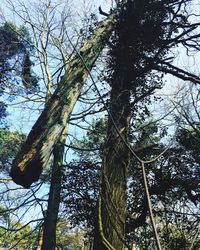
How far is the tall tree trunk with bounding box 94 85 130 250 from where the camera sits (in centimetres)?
390

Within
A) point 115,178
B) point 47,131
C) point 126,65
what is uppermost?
point 126,65

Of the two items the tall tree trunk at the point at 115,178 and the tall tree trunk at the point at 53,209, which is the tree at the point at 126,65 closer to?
the tall tree trunk at the point at 115,178

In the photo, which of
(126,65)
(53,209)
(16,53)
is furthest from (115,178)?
(16,53)

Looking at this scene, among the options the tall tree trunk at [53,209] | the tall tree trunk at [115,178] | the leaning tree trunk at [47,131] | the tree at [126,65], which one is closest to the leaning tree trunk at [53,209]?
the tall tree trunk at [53,209]

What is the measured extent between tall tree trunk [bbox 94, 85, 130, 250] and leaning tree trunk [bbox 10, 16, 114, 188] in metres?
0.72

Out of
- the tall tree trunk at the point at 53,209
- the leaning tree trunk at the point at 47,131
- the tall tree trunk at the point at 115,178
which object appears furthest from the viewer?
the tall tree trunk at the point at 53,209

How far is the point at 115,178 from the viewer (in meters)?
4.43

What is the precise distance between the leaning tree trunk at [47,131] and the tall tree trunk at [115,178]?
2.35 feet

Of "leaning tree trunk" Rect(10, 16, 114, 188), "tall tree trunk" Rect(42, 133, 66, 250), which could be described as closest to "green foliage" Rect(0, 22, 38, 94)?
"tall tree trunk" Rect(42, 133, 66, 250)

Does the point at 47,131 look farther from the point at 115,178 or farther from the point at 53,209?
the point at 53,209

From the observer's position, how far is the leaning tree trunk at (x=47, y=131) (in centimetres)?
223

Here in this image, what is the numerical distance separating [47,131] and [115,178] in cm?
221

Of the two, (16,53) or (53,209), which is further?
(16,53)

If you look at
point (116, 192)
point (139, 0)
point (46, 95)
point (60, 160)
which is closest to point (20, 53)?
point (46, 95)
